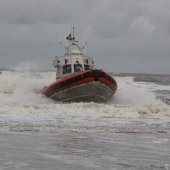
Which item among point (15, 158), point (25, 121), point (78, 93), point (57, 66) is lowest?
point (15, 158)

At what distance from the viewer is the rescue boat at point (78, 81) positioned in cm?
1767

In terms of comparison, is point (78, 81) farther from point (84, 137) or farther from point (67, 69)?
point (84, 137)

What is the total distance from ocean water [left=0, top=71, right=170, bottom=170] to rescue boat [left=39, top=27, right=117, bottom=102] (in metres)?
1.44

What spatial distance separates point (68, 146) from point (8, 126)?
319 cm

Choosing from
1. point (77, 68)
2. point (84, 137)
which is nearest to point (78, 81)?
point (77, 68)

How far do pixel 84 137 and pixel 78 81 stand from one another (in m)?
8.19

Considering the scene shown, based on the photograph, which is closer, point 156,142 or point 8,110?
point 156,142

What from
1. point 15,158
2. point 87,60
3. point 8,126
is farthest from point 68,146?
point 87,60

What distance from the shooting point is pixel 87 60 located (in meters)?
19.7

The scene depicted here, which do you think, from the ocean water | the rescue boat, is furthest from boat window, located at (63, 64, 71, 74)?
the ocean water

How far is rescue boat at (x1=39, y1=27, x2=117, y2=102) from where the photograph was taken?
17.7 m

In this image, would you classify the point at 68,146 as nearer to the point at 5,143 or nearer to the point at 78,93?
the point at 5,143

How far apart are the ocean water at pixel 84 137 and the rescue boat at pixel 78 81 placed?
4.74 feet

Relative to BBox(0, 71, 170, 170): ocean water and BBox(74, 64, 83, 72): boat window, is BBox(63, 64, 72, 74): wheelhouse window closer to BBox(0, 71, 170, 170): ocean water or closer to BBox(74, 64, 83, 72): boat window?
BBox(74, 64, 83, 72): boat window
